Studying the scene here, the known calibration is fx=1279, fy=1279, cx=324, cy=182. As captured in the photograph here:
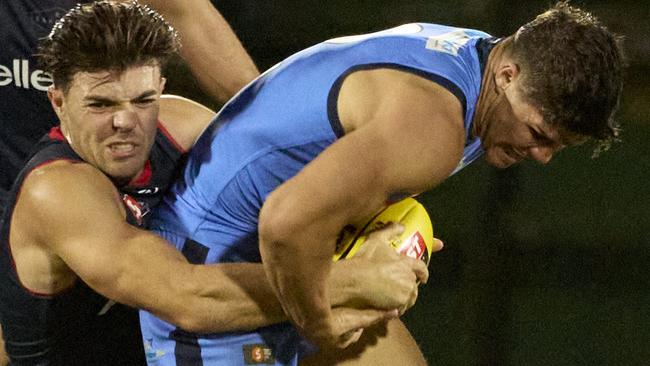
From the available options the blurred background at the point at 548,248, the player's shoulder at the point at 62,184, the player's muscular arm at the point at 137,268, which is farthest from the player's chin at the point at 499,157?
the blurred background at the point at 548,248

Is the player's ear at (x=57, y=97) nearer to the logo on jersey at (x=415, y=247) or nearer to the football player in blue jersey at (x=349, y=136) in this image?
the football player in blue jersey at (x=349, y=136)

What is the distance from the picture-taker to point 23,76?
112 inches

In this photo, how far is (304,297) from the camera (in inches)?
83.1

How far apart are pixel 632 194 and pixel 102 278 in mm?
1807

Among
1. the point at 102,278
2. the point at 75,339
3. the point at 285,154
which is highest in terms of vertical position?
the point at 285,154

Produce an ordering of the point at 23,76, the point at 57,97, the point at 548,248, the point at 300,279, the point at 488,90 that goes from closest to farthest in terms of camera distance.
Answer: the point at 300,279
the point at 488,90
the point at 57,97
the point at 23,76
the point at 548,248

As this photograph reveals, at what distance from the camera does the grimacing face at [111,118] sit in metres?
2.35

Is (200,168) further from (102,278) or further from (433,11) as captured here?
(433,11)

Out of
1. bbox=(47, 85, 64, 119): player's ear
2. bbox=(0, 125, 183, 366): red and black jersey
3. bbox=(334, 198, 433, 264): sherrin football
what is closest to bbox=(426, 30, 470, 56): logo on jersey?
bbox=(334, 198, 433, 264): sherrin football

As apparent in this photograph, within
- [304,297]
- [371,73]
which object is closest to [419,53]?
[371,73]

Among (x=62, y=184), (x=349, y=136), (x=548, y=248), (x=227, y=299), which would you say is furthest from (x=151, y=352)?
(x=548, y=248)

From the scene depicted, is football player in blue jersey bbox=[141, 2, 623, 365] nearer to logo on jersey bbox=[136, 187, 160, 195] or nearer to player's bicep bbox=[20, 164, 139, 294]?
logo on jersey bbox=[136, 187, 160, 195]

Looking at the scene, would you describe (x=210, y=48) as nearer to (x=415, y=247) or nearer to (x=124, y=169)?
(x=124, y=169)

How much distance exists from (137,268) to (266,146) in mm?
309
